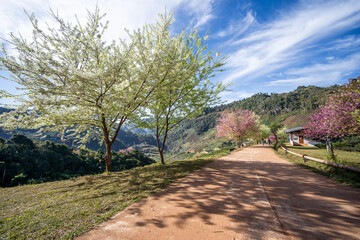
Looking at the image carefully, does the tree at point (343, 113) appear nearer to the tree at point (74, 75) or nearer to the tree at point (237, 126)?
the tree at point (74, 75)

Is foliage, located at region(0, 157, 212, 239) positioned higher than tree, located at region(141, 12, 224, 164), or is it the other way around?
tree, located at region(141, 12, 224, 164)

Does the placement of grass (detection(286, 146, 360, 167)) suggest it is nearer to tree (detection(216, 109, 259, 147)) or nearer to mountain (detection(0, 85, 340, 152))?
tree (detection(216, 109, 259, 147))

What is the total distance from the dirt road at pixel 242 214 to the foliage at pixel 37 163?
404 inches

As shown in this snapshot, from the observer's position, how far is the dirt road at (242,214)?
250 cm

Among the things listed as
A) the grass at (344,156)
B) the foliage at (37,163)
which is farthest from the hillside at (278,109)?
the foliage at (37,163)

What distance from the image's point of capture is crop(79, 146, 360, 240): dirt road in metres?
2.50

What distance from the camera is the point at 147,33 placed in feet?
22.0

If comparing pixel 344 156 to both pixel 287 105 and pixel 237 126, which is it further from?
pixel 287 105

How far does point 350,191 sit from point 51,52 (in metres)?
11.0

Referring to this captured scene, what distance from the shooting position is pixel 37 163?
15.5 metres

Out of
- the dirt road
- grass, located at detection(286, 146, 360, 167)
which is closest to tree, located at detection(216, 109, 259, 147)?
grass, located at detection(286, 146, 360, 167)

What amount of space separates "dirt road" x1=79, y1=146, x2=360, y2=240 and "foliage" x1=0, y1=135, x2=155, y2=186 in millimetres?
10255

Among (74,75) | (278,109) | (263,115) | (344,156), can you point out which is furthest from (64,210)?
(278,109)

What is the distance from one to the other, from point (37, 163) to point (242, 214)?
A: 21.1 meters
